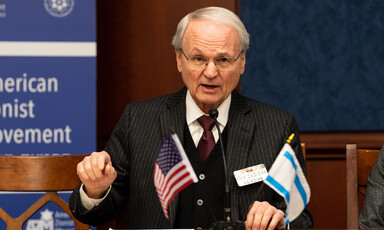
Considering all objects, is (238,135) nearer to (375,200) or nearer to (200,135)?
(200,135)

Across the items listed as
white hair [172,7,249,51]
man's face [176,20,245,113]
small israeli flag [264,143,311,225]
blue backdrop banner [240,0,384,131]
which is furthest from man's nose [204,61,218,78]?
blue backdrop banner [240,0,384,131]

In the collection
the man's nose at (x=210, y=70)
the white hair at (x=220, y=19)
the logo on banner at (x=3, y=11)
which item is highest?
the logo on banner at (x=3, y=11)

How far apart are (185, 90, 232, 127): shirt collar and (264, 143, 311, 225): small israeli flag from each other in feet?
2.61

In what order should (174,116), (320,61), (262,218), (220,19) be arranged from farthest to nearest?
1. (320,61)
2. (174,116)
3. (220,19)
4. (262,218)

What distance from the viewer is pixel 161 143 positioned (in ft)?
7.83

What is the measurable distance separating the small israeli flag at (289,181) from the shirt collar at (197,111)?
0.79 metres

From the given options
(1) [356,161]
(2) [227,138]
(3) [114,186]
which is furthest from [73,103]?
(1) [356,161]

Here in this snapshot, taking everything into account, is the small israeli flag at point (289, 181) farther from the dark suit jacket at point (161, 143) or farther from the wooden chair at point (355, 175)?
the wooden chair at point (355, 175)

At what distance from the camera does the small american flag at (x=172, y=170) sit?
1.55 metres

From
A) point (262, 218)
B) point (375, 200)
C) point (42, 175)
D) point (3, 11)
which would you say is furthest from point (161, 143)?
point (3, 11)

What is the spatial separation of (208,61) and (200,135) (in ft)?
0.99

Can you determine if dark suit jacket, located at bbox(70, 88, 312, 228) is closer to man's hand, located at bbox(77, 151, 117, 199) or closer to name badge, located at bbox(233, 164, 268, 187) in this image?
name badge, located at bbox(233, 164, 268, 187)

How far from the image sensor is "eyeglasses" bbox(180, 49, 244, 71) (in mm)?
2301

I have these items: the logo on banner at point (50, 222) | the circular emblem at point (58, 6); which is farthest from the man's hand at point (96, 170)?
the circular emblem at point (58, 6)
